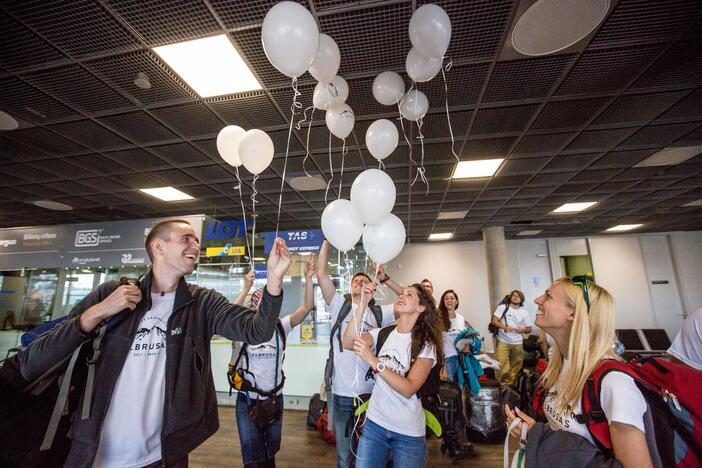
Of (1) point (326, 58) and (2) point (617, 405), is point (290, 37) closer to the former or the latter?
(1) point (326, 58)

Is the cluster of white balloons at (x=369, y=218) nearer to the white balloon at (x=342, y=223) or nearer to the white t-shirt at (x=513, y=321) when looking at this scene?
the white balloon at (x=342, y=223)

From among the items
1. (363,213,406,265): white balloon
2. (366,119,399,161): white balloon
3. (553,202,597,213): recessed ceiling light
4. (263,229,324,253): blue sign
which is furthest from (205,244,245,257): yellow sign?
(553,202,597,213): recessed ceiling light

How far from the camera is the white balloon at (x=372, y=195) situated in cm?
187

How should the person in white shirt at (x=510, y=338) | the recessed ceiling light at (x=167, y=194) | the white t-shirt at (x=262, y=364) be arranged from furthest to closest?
the recessed ceiling light at (x=167, y=194)
the person in white shirt at (x=510, y=338)
the white t-shirt at (x=262, y=364)

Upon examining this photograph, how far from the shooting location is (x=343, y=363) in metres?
2.27

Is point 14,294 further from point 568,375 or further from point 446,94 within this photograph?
point 568,375

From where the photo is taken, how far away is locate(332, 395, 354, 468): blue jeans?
6.89 ft

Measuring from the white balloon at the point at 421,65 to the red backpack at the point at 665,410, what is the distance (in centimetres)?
196

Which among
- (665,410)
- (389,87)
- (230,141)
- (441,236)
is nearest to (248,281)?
(230,141)

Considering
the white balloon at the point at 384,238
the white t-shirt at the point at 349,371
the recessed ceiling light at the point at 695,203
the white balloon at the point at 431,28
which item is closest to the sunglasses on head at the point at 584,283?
the white balloon at the point at 384,238

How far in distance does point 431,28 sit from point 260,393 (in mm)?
2525

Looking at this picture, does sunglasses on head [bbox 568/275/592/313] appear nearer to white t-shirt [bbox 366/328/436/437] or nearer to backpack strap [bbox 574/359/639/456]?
backpack strap [bbox 574/359/639/456]

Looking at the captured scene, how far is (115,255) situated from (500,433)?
674 centimetres

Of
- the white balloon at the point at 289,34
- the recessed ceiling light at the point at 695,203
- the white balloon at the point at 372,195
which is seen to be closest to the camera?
the white balloon at the point at 289,34
